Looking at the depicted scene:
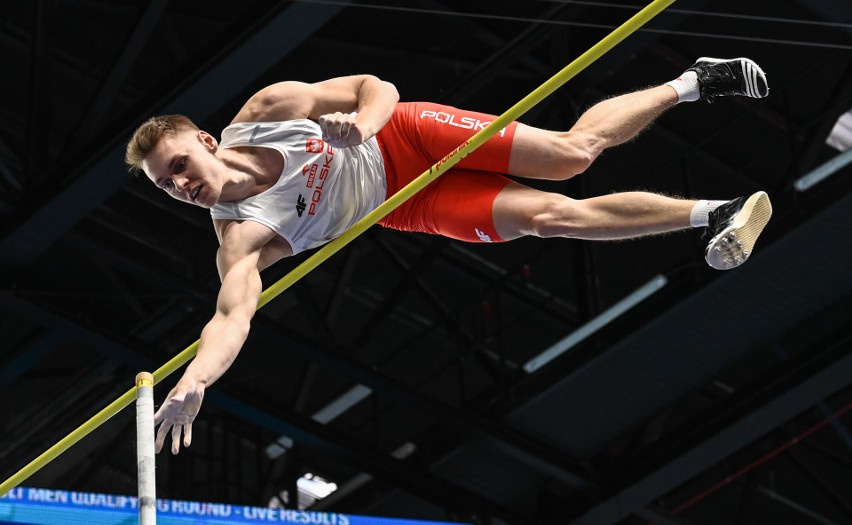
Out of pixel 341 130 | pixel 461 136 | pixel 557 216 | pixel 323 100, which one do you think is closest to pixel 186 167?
pixel 323 100

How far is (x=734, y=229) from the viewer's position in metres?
4.47

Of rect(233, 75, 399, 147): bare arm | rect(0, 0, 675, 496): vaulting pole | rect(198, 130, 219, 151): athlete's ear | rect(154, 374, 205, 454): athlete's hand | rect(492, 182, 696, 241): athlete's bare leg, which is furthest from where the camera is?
rect(198, 130, 219, 151): athlete's ear

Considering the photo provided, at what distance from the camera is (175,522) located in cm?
743

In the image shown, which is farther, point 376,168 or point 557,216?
point 376,168

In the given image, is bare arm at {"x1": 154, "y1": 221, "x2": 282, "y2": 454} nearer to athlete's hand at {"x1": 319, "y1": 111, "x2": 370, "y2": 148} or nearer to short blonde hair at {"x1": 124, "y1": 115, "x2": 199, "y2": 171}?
short blonde hair at {"x1": 124, "y1": 115, "x2": 199, "y2": 171}

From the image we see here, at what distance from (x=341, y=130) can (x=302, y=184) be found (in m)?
0.54

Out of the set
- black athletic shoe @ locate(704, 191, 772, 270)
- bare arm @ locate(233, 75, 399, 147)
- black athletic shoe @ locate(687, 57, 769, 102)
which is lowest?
black athletic shoe @ locate(704, 191, 772, 270)

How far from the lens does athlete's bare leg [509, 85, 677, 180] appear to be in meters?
4.83

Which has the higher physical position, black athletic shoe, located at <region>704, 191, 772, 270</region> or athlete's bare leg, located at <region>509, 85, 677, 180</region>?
athlete's bare leg, located at <region>509, 85, 677, 180</region>

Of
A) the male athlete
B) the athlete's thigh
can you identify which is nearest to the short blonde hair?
the male athlete

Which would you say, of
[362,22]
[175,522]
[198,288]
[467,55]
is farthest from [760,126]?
[175,522]

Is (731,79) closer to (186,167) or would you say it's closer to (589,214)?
(589,214)

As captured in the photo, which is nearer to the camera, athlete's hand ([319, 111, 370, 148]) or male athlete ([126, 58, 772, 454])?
athlete's hand ([319, 111, 370, 148])

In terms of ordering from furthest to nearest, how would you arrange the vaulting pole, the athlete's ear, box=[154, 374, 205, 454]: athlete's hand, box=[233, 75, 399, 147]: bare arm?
the athlete's ear → box=[233, 75, 399, 147]: bare arm → the vaulting pole → box=[154, 374, 205, 454]: athlete's hand
